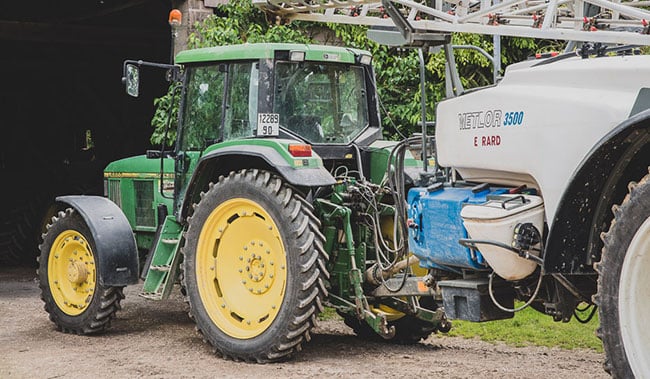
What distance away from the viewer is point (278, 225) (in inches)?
285

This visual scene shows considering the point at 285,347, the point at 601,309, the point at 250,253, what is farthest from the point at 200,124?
the point at 601,309

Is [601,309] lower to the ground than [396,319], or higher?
higher

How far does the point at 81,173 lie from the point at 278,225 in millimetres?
8931

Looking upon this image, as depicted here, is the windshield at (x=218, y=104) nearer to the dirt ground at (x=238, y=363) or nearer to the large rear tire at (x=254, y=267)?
the large rear tire at (x=254, y=267)

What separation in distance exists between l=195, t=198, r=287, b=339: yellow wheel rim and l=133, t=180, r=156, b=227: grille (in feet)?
5.37

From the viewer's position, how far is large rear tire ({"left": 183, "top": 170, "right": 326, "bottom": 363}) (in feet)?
23.4

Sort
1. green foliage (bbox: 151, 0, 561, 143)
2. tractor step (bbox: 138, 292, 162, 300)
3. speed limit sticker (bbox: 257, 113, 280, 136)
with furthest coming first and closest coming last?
green foliage (bbox: 151, 0, 561, 143)
tractor step (bbox: 138, 292, 162, 300)
speed limit sticker (bbox: 257, 113, 280, 136)

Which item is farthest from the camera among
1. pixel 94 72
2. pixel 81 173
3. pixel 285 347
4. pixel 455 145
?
pixel 94 72

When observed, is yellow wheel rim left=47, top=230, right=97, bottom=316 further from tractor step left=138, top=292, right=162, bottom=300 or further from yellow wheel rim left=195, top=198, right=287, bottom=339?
yellow wheel rim left=195, top=198, right=287, bottom=339

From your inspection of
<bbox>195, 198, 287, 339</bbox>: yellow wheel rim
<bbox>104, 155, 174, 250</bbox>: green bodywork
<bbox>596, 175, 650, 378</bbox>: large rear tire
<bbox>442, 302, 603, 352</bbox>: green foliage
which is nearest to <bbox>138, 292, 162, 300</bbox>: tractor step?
<bbox>195, 198, 287, 339</bbox>: yellow wheel rim

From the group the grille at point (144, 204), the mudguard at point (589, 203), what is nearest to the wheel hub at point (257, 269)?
the grille at point (144, 204)

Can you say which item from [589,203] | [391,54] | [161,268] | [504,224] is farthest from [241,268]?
[391,54]

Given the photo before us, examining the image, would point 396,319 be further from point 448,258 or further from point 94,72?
point 94,72

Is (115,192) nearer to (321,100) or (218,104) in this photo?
(218,104)
